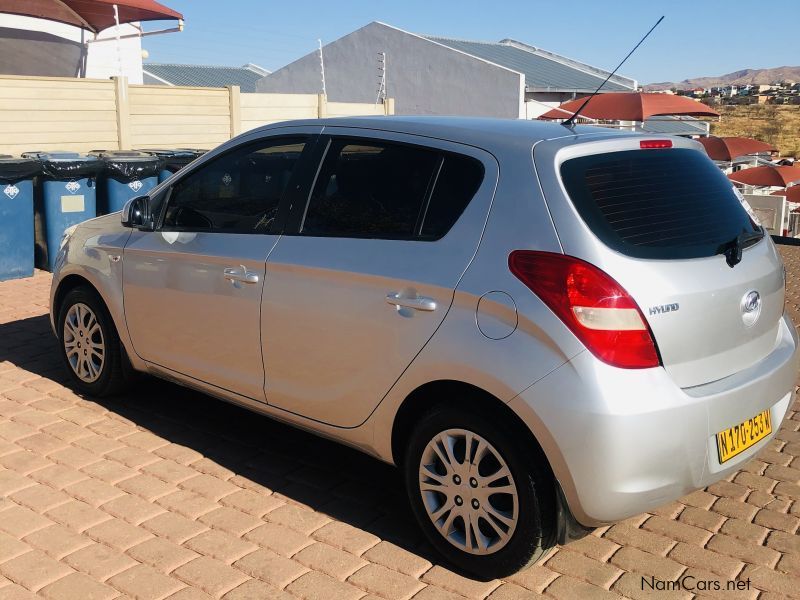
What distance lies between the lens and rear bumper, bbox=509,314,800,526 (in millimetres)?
2957

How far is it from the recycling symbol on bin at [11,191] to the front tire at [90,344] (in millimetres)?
4066

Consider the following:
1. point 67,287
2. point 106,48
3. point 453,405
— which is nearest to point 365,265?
point 453,405

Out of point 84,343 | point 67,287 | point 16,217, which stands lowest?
point 84,343

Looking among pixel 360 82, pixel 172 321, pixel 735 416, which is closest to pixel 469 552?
pixel 735 416

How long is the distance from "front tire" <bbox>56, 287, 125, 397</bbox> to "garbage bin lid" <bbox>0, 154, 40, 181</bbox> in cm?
400

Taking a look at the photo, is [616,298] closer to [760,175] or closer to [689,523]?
[689,523]

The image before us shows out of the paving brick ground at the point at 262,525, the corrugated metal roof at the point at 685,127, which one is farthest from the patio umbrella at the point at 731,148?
the paving brick ground at the point at 262,525

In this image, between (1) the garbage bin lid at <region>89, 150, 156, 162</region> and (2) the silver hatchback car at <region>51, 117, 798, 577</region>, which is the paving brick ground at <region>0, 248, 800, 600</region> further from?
(1) the garbage bin lid at <region>89, 150, 156, 162</region>

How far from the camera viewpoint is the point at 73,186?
9398mm

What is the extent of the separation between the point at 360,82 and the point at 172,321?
3549cm

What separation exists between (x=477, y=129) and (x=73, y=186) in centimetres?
698

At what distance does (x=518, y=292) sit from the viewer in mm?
3111

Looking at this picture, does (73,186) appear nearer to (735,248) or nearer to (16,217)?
(16,217)

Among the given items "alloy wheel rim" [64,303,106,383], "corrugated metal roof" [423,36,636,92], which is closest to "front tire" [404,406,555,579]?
"alloy wheel rim" [64,303,106,383]
